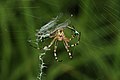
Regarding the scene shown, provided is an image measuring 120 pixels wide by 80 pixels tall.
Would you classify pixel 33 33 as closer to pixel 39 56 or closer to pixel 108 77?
pixel 39 56

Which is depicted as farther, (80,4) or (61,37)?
(80,4)

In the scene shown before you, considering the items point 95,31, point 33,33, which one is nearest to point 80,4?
point 95,31

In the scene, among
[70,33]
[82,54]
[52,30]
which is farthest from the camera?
[82,54]

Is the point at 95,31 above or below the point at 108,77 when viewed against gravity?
above

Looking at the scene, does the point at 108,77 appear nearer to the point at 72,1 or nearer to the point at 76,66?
the point at 76,66

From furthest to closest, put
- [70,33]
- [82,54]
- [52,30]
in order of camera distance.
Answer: [82,54]
[70,33]
[52,30]

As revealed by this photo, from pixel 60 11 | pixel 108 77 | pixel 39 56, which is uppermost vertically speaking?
pixel 60 11
